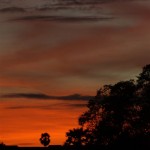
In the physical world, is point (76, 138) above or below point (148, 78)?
below

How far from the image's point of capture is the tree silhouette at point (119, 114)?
359 ft

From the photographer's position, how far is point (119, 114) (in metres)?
112

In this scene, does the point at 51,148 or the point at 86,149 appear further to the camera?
the point at 51,148

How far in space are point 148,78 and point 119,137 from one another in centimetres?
1136

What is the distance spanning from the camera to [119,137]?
363ft

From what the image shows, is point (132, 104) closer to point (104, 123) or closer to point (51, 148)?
point (104, 123)

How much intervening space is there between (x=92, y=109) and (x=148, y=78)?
1120 cm

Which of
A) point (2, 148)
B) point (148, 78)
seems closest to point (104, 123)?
point (148, 78)

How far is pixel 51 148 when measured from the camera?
118m

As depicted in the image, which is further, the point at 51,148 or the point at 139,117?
the point at 51,148

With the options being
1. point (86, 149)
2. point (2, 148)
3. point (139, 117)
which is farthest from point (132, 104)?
point (2, 148)

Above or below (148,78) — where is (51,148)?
below

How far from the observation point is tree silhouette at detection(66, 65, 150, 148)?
359 feet

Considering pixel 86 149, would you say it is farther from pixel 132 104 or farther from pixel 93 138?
pixel 132 104
